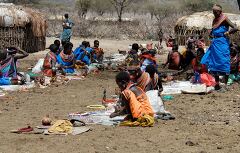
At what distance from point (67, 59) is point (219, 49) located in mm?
4040

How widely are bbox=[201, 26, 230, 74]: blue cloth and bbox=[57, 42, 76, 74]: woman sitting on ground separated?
373 centimetres

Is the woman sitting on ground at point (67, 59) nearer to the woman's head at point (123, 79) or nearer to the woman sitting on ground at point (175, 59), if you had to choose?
the woman sitting on ground at point (175, 59)

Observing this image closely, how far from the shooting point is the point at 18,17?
19.0 metres

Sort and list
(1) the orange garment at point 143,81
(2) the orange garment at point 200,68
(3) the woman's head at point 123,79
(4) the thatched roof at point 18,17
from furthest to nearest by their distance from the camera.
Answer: (4) the thatched roof at point 18,17, (2) the orange garment at point 200,68, (1) the orange garment at point 143,81, (3) the woman's head at point 123,79

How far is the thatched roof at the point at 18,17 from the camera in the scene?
1864 cm

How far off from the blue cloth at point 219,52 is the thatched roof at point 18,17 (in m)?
9.79

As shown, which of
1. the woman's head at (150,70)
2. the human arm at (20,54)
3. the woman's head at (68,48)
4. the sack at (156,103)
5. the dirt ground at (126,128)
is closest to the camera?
the dirt ground at (126,128)

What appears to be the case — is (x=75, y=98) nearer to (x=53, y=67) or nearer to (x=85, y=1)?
A: (x=53, y=67)

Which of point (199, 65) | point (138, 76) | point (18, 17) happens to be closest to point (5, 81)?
point (138, 76)

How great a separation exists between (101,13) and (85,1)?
401 inches

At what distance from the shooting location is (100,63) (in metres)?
15.3

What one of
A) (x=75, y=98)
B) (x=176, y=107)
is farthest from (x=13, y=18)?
(x=176, y=107)

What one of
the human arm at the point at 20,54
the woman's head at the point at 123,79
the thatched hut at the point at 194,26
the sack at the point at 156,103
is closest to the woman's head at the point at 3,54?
the human arm at the point at 20,54

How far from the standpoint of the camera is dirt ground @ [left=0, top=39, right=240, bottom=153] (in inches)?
240
